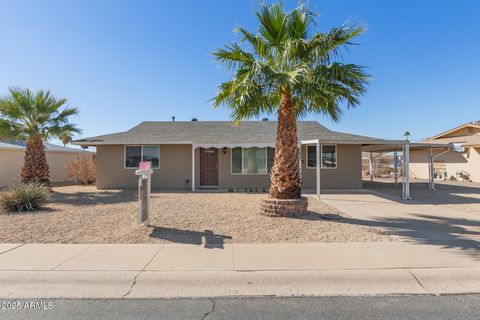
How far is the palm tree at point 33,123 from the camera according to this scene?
13.0 metres

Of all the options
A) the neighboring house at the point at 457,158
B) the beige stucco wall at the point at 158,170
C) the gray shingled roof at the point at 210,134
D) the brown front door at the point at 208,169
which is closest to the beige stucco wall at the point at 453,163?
the neighboring house at the point at 457,158

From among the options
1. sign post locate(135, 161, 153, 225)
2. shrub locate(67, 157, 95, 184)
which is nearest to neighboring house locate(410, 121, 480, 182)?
sign post locate(135, 161, 153, 225)

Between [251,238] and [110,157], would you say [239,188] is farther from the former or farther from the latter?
[251,238]

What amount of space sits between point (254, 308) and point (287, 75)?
5.67 meters

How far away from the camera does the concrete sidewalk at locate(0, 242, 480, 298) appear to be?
3865 millimetres

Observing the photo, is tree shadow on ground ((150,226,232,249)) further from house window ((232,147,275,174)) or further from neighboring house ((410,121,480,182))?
neighboring house ((410,121,480,182))

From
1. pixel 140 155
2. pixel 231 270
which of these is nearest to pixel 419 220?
pixel 231 270

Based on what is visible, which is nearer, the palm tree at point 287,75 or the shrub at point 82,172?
the palm tree at point 287,75

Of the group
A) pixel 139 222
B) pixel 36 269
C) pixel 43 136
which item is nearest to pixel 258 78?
pixel 139 222

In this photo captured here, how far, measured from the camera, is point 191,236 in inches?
248

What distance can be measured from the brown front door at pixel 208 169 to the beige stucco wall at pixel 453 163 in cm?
2083

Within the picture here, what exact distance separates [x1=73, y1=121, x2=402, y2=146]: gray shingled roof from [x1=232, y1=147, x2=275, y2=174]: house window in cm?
66

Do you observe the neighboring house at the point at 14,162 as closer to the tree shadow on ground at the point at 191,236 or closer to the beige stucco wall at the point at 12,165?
the beige stucco wall at the point at 12,165

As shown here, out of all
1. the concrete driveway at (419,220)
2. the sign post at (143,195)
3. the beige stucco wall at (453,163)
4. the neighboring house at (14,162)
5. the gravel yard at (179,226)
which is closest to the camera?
the concrete driveway at (419,220)
